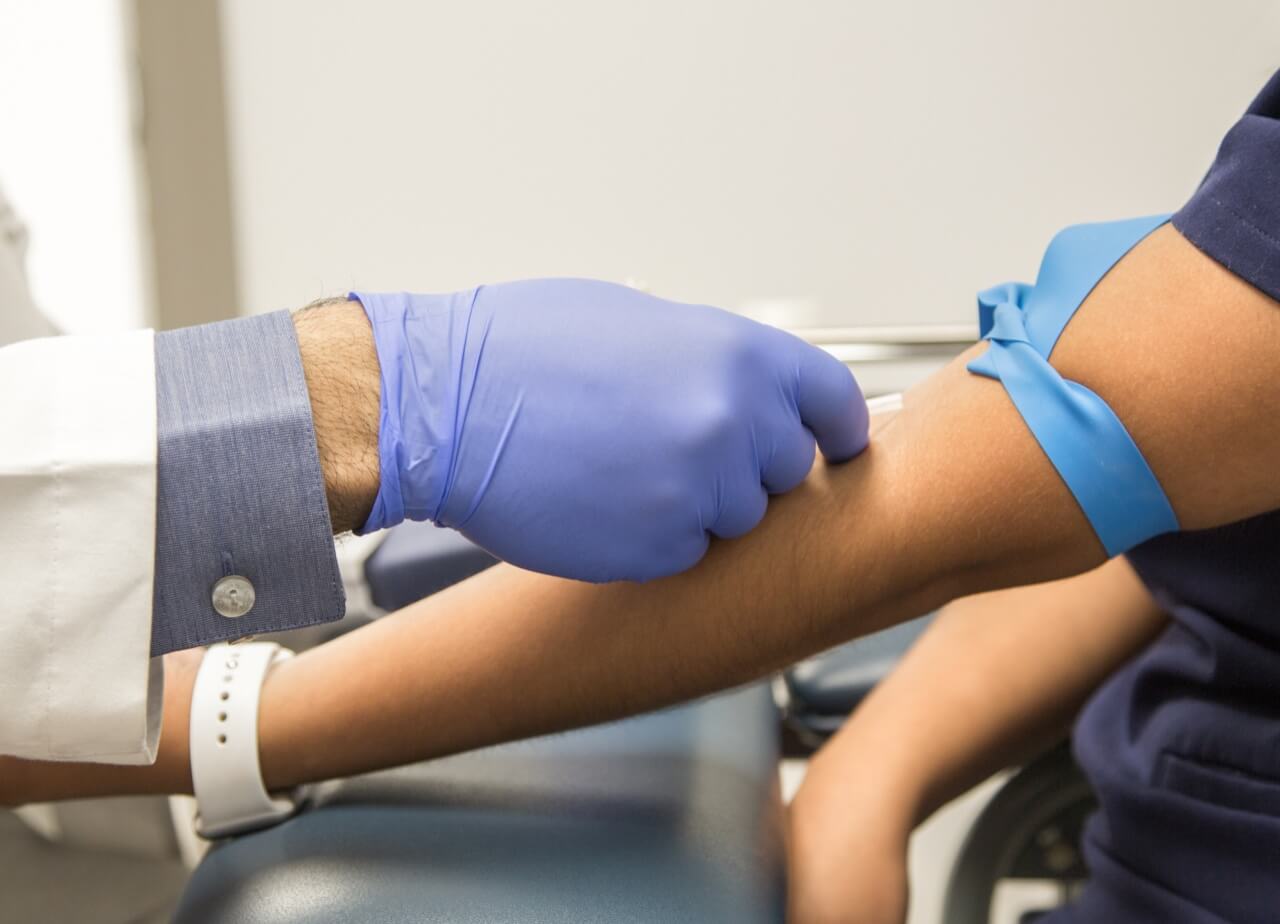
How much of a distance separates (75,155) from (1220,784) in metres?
1.87

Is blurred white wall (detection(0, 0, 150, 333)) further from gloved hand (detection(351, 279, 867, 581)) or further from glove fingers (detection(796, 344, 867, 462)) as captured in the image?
glove fingers (detection(796, 344, 867, 462))

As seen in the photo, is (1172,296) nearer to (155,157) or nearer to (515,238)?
(515,238)

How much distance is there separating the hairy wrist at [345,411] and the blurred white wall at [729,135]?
111 cm

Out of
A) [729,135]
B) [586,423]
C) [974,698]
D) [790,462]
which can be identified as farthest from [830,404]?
[729,135]

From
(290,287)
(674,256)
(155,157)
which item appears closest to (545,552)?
(674,256)

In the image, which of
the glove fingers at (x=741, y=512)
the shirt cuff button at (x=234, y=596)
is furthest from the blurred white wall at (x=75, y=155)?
the glove fingers at (x=741, y=512)

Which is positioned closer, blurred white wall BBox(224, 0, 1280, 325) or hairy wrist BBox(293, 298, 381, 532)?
A: hairy wrist BBox(293, 298, 381, 532)

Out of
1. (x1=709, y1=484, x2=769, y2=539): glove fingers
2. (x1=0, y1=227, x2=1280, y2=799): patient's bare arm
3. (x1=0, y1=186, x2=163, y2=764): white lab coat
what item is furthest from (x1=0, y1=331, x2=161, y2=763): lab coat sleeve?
(x1=709, y1=484, x2=769, y2=539): glove fingers

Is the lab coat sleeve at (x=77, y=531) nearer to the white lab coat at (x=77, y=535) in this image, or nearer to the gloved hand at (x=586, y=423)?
the white lab coat at (x=77, y=535)

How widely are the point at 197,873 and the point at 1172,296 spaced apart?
26.3 inches

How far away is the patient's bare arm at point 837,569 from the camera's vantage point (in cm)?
58

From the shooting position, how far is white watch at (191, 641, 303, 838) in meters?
0.67

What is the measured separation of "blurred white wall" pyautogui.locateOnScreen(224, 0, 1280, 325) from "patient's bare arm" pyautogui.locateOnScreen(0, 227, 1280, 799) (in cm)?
102

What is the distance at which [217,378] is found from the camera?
617 millimetres
